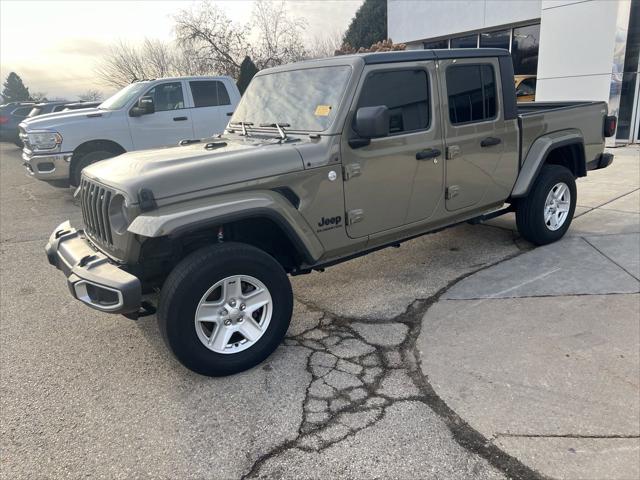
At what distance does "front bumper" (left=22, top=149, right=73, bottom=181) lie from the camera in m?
7.89

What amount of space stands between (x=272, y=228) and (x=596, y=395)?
89.3 inches

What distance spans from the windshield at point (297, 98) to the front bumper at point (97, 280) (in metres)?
1.68

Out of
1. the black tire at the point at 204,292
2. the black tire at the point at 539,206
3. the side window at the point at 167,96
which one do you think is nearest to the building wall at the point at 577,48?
→ the black tire at the point at 539,206

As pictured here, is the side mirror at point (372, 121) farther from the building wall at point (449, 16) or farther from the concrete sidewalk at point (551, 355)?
the building wall at point (449, 16)

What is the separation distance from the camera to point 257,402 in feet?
9.73

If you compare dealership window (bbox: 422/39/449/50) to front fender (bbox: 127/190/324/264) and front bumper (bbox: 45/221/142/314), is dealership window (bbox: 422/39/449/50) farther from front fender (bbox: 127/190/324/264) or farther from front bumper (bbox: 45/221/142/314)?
front bumper (bbox: 45/221/142/314)

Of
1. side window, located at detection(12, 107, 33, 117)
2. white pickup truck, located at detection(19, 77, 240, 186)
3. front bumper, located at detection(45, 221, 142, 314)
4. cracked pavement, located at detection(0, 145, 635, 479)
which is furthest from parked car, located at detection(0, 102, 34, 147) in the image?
front bumper, located at detection(45, 221, 142, 314)

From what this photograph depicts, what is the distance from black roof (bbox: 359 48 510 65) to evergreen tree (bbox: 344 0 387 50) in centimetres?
2016

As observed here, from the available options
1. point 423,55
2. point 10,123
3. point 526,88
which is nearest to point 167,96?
point 423,55

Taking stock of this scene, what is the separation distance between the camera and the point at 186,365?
10.1 ft

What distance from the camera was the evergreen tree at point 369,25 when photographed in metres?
23.7

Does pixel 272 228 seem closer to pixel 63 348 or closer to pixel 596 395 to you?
pixel 63 348

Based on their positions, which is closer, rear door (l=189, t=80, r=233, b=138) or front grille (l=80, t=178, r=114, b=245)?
front grille (l=80, t=178, r=114, b=245)

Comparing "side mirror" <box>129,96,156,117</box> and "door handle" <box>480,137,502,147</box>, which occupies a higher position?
"side mirror" <box>129,96,156,117</box>
